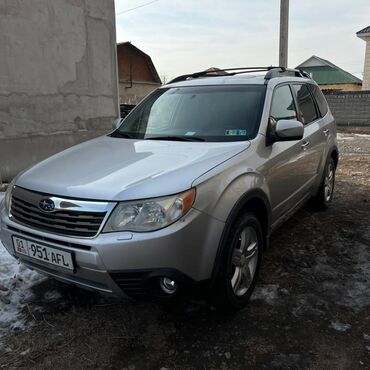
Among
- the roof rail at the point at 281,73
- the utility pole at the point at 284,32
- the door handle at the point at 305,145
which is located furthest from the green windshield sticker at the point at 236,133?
the utility pole at the point at 284,32

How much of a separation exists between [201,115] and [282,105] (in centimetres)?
83

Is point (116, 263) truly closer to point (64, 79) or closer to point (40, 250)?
point (40, 250)

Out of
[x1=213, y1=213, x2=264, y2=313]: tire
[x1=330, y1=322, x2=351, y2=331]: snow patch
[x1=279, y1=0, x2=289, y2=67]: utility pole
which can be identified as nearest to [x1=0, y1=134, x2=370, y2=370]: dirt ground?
[x1=330, y1=322, x2=351, y2=331]: snow patch

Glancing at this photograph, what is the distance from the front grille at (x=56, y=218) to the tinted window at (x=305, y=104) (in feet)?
9.15

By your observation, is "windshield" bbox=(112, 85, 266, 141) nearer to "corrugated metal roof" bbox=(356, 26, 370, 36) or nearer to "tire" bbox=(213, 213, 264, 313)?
"tire" bbox=(213, 213, 264, 313)

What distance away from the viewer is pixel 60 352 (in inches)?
105

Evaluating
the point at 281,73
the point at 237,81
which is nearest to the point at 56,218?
the point at 237,81

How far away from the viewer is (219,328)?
2879mm

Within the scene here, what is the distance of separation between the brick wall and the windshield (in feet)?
47.5

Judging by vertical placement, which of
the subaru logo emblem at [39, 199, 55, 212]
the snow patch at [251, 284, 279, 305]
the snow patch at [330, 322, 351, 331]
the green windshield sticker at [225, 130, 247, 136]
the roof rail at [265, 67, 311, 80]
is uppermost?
the roof rail at [265, 67, 311, 80]

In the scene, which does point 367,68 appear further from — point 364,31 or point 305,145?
point 305,145

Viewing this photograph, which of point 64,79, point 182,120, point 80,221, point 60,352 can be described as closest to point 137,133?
point 182,120

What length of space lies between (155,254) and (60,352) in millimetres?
998

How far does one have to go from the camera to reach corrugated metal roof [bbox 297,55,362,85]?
1550 inches
